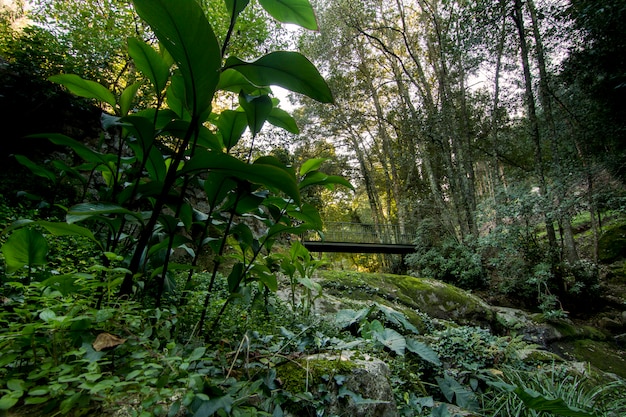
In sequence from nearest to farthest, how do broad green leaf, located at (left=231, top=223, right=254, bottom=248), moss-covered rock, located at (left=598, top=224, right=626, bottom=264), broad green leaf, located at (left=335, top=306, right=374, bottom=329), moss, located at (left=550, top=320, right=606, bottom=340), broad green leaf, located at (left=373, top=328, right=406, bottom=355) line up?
broad green leaf, located at (left=231, top=223, right=254, bottom=248) < broad green leaf, located at (left=373, top=328, right=406, bottom=355) < broad green leaf, located at (left=335, top=306, right=374, bottom=329) < moss, located at (left=550, top=320, right=606, bottom=340) < moss-covered rock, located at (left=598, top=224, right=626, bottom=264)

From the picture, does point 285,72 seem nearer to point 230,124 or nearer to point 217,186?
point 230,124

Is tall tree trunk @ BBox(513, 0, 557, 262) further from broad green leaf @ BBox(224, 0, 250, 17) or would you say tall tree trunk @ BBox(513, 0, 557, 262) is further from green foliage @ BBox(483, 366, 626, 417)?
broad green leaf @ BBox(224, 0, 250, 17)

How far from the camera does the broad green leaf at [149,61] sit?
102 centimetres

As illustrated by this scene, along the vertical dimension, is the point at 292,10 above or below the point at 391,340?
above

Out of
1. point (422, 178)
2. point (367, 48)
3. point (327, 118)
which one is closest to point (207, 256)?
point (327, 118)

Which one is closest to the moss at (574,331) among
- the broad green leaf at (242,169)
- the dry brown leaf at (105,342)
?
the broad green leaf at (242,169)

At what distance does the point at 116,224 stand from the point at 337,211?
603 inches

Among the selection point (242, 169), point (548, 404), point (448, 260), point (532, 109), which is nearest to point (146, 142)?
point (242, 169)

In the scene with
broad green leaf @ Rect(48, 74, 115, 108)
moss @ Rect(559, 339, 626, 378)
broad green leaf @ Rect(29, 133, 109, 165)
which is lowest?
moss @ Rect(559, 339, 626, 378)

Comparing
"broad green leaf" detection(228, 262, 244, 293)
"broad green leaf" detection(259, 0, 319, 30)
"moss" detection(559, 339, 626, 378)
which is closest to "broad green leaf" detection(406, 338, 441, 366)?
"broad green leaf" detection(228, 262, 244, 293)

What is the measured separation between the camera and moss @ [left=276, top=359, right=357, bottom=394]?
973mm

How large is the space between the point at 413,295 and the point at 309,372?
162 inches

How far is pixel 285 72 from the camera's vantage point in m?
0.99

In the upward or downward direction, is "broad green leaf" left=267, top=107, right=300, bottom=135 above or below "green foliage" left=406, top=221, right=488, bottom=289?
above
